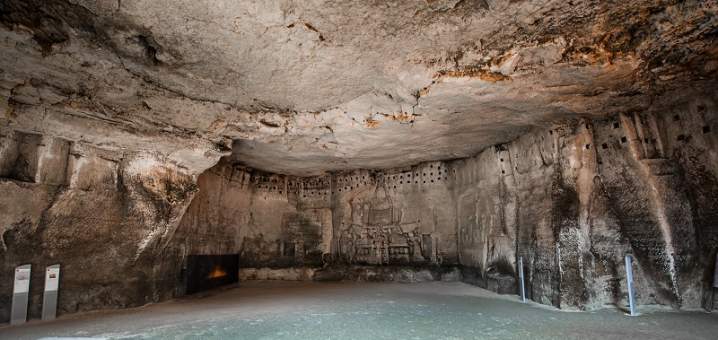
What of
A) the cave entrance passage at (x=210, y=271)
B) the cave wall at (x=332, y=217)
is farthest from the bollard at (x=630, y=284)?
the cave entrance passage at (x=210, y=271)

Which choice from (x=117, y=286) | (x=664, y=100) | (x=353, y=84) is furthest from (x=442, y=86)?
(x=117, y=286)

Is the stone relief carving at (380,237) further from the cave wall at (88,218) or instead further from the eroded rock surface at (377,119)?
the cave wall at (88,218)

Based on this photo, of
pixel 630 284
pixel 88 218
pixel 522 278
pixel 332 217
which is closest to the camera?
pixel 630 284

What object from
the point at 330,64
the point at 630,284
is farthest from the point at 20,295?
the point at 630,284

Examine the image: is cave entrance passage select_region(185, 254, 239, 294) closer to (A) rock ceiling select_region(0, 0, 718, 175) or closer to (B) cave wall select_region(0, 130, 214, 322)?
(B) cave wall select_region(0, 130, 214, 322)

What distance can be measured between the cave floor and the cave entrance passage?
1.22 m

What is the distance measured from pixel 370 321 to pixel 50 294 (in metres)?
4.85

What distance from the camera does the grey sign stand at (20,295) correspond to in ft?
17.4

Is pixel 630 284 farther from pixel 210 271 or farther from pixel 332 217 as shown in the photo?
pixel 210 271

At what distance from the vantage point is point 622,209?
5969 millimetres

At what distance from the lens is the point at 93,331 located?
4.87 meters

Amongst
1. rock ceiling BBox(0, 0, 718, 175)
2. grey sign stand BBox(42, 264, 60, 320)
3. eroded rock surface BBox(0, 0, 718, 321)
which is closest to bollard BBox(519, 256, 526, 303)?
eroded rock surface BBox(0, 0, 718, 321)

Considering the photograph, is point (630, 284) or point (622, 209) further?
point (622, 209)

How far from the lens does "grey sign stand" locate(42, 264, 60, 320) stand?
5591mm
